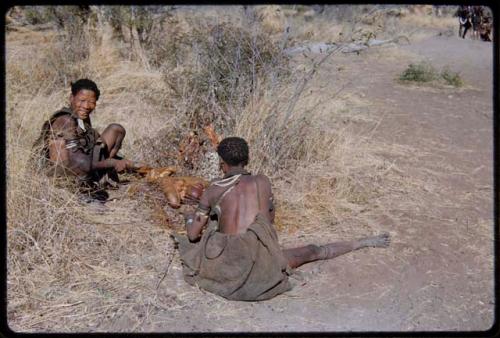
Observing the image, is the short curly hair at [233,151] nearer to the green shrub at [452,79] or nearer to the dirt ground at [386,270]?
the dirt ground at [386,270]

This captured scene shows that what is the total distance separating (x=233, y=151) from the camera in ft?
12.5

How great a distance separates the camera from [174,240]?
431 centimetres

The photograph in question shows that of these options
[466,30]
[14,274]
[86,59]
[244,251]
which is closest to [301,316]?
[244,251]

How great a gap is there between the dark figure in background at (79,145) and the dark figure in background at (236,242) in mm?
1254

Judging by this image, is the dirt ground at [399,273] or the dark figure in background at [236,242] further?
the dark figure in background at [236,242]

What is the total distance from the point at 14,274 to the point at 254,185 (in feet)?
5.18

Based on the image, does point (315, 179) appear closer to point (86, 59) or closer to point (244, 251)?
point (244, 251)

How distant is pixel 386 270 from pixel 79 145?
2592 millimetres

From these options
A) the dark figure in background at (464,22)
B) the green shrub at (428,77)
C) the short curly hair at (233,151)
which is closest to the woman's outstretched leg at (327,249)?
the short curly hair at (233,151)

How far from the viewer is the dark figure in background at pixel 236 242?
3654 mm

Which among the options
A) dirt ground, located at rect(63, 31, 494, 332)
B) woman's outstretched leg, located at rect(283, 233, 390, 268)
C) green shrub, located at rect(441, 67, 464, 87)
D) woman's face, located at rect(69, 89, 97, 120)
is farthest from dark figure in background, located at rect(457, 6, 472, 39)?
woman's face, located at rect(69, 89, 97, 120)

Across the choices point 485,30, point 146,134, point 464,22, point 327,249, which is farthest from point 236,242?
point 464,22

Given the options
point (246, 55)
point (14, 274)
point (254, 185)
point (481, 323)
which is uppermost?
point (246, 55)

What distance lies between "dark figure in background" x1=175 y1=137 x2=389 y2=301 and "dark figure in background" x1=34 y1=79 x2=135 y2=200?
1.25 metres
